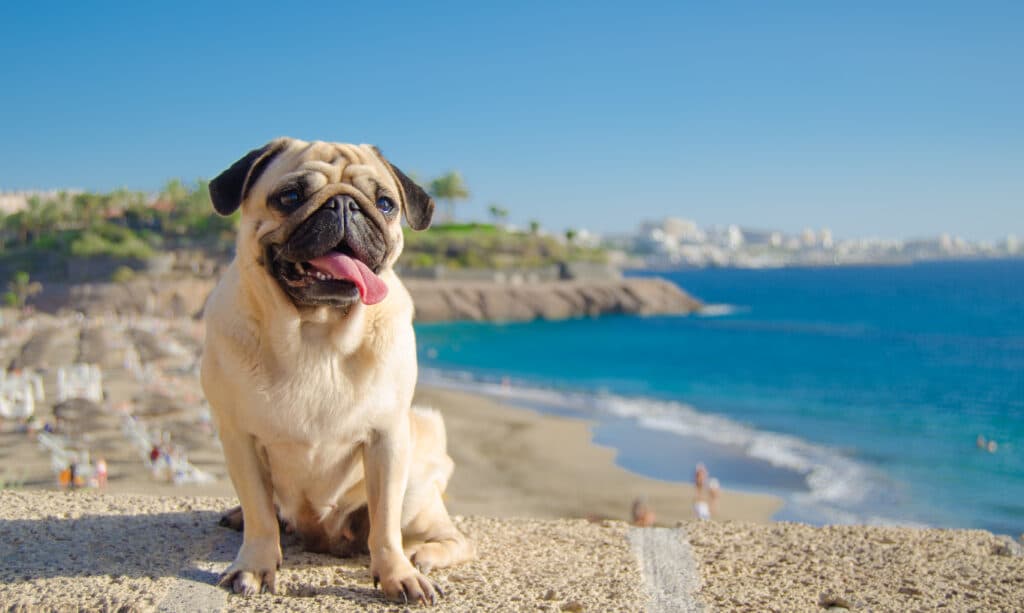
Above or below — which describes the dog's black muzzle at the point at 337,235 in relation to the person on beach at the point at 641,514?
above

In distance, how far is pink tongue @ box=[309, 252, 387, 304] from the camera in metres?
→ 3.50

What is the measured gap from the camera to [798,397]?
36.9 metres

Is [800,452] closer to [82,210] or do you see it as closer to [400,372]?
[400,372]

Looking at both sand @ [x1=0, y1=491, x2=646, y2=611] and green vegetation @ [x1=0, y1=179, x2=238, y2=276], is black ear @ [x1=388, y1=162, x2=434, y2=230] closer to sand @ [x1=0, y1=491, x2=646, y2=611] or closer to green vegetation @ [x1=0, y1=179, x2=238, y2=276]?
sand @ [x1=0, y1=491, x2=646, y2=611]

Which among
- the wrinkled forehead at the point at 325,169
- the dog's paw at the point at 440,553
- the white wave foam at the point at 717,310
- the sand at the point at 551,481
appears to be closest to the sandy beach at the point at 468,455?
the sand at the point at 551,481

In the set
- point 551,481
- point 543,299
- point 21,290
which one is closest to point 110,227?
point 21,290

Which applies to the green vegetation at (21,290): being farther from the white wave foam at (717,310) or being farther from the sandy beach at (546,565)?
the sandy beach at (546,565)

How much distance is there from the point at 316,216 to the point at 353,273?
0.30m

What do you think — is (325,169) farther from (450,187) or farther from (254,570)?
(450,187)

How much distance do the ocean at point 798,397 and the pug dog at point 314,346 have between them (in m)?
15.2

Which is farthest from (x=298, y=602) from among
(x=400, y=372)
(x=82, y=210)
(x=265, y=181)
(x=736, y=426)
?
(x=82, y=210)

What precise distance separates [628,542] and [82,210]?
104799mm

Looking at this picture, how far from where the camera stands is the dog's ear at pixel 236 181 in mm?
3752

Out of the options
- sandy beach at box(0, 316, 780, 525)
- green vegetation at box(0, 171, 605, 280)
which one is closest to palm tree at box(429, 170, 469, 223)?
green vegetation at box(0, 171, 605, 280)
